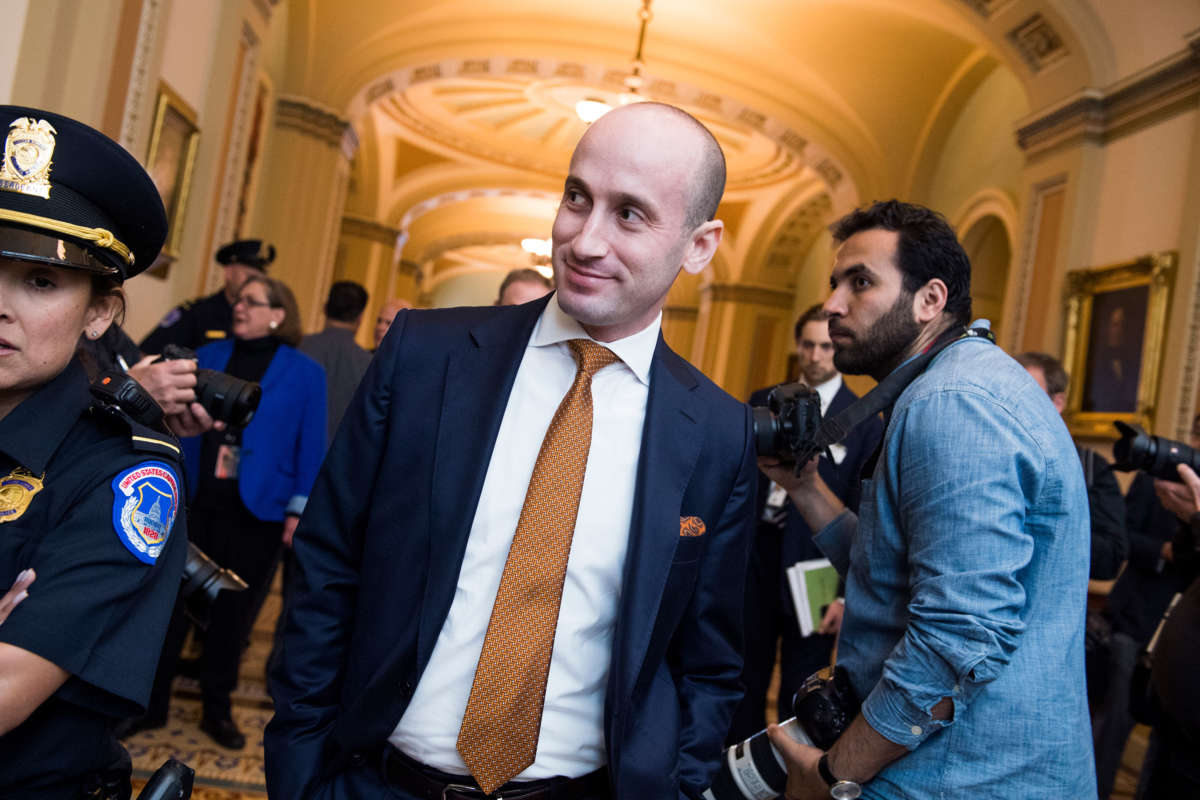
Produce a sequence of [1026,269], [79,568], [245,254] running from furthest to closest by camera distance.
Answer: [1026,269] < [245,254] < [79,568]

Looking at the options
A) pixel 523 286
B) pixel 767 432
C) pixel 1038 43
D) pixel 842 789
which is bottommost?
pixel 842 789

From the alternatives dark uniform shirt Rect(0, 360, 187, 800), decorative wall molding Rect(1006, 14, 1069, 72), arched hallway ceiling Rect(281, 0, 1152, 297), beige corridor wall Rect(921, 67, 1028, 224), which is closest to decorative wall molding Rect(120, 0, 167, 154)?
dark uniform shirt Rect(0, 360, 187, 800)

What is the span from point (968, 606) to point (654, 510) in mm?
501

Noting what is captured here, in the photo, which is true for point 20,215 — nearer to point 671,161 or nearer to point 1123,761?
point 671,161

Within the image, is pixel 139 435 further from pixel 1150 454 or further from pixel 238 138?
pixel 238 138

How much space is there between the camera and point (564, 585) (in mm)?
1430

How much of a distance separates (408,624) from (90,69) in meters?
3.65

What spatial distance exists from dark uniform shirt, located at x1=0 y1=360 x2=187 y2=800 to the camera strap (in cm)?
120

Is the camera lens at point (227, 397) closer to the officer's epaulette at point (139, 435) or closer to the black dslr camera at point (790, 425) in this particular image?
the officer's epaulette at point (139, 435)

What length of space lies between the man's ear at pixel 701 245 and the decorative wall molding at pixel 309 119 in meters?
8.69

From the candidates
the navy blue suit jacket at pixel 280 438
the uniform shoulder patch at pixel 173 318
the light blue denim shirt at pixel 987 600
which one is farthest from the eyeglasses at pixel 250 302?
the light blue denim shirt at pixel 987 600

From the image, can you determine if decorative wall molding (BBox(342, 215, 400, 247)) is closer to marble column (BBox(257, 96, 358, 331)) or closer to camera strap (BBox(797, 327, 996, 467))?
marble column (BBox(257, 96, 358, 331))

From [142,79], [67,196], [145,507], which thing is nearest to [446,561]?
[145,507]

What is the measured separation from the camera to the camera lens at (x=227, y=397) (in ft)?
7.51
